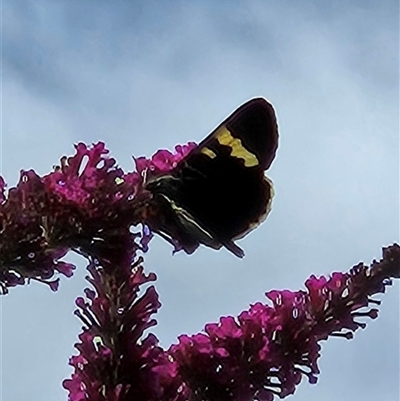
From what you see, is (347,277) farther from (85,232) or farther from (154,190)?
(85,232)

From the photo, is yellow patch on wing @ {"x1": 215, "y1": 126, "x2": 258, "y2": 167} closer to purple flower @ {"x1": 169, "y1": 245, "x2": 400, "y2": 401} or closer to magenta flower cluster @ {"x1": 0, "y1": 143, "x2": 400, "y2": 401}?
magenta flower cluster @ {"x1": 0, "y1": 143, "x2": 400, "y2": 401}

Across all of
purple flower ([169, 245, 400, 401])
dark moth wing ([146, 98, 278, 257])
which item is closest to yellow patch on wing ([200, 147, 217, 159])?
dark moth wing ([146, 98, 278, 257])

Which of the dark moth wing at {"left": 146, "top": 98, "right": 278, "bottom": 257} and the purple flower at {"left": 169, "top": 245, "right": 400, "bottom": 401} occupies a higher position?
the dark moth wing at {"left": 146, "top": 98, "right": 278, "bottom": 257}

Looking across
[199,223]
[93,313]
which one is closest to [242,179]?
[199,223]

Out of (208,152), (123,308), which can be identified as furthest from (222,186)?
(123,308)

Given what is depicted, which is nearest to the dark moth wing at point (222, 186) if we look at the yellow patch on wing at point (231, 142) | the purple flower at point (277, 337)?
the yellow patch on wing at point (231, 142)

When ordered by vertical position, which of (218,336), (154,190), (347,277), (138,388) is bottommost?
(138,388)

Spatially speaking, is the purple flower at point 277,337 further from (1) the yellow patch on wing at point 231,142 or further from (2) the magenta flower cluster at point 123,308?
(1) the yellow patch on wing at point 231,142
